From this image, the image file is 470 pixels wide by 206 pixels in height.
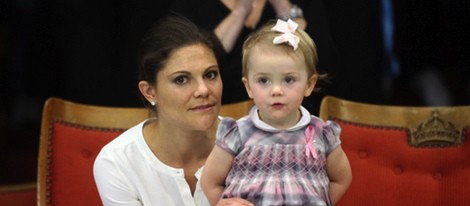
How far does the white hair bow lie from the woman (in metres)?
0.48

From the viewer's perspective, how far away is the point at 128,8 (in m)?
3.88

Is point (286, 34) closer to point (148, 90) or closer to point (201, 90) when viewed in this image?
point (201, 90)

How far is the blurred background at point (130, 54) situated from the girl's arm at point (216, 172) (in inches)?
60.2

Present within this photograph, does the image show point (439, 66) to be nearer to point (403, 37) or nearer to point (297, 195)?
point (403, 37)

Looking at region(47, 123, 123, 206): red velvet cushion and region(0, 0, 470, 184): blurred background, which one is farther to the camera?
region(0, 0, 470, 184): blurred background

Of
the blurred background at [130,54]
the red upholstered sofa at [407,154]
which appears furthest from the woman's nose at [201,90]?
the blurred background at [130,54]

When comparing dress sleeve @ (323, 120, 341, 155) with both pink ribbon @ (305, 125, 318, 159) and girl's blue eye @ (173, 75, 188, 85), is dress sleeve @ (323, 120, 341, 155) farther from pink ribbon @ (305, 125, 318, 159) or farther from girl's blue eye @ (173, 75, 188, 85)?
girl's blue eye @ (173, 75, 188, 85)

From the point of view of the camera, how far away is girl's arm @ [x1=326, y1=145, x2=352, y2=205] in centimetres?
238

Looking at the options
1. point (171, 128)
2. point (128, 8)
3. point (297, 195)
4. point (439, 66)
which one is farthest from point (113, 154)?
point (439, 66)

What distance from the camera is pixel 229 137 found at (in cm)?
234

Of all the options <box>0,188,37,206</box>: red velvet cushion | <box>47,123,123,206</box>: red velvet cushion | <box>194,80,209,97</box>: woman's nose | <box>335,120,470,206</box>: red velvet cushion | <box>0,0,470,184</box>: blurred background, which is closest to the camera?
<box>194,80,209,97</box>: woman's nose

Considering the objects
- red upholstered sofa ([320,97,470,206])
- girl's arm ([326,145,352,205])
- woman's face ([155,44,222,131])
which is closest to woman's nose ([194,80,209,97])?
woman's face ([155,44,222,131])

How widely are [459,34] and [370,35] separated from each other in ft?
1.33

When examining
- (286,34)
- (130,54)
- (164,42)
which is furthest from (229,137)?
(130,54)
